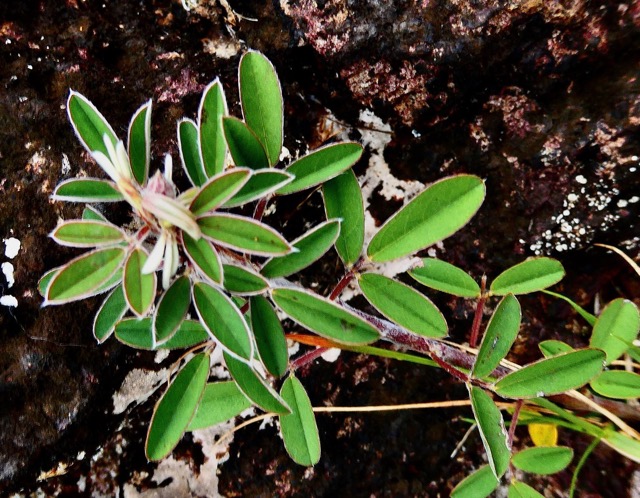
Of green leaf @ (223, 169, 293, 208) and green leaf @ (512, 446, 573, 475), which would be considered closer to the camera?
green leaf @ (223, 169, 293, 208)

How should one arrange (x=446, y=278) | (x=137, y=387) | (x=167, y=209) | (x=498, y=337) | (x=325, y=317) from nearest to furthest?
(x=167, y=209)
(x=325, y=317)
(x=498, y=337)
(x=446, y=278)
(x=137, y=387)

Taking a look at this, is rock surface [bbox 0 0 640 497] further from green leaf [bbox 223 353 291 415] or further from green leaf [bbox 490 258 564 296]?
green leaf [bbox 223 353 291 415]

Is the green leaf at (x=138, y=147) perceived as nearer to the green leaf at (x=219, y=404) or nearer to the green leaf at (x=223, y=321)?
the green leaf at (x=223, y=321)

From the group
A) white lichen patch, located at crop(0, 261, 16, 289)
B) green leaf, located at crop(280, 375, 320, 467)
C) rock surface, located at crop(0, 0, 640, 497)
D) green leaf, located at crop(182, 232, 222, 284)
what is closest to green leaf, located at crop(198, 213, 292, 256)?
green leaf, located at crop(182, 232, 222, 284)

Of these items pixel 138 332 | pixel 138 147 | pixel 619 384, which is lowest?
pixel 619 384

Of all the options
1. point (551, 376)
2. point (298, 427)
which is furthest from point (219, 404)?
point (551, 376)

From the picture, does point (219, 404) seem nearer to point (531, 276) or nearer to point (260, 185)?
point (260, 185)

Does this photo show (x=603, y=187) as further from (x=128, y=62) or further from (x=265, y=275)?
(x=128, y=62)
